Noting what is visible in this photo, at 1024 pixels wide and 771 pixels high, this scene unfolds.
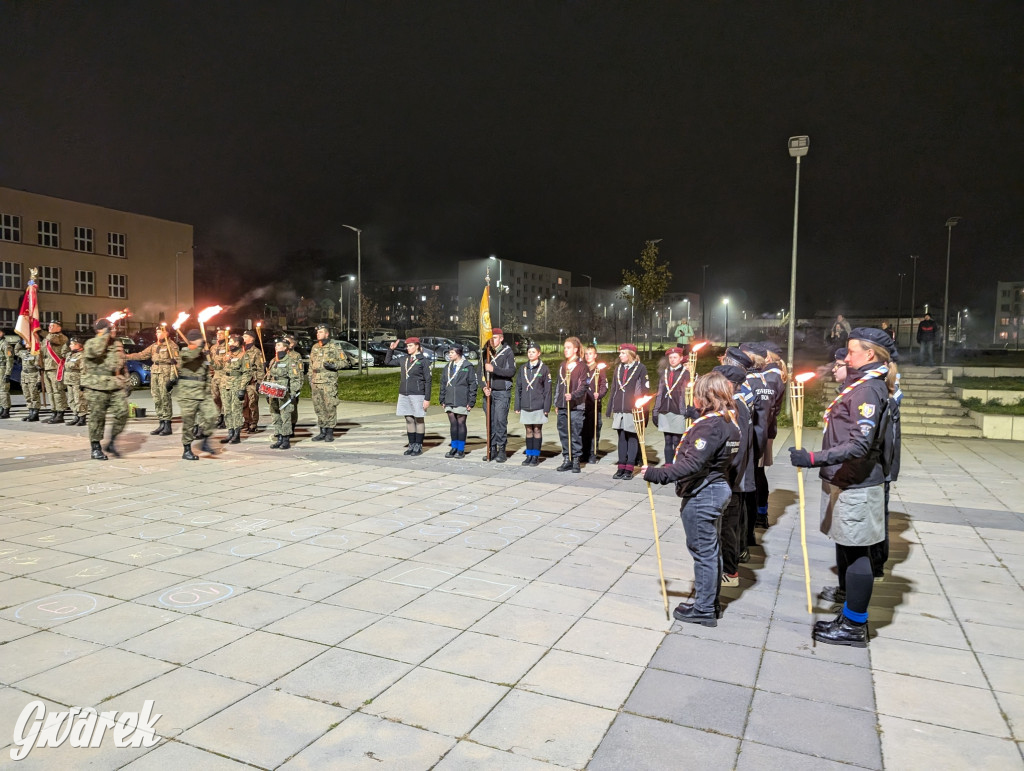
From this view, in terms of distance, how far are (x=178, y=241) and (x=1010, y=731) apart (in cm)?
5623

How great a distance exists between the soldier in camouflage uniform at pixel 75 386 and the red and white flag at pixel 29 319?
75cm

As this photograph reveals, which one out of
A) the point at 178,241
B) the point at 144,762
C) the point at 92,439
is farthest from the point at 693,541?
the point at 178,241

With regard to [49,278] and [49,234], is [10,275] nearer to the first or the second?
[49,278]

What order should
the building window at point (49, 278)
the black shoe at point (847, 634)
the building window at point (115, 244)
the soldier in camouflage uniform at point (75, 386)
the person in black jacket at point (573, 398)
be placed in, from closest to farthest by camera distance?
1. the black shoe at point (847, 634)
2. the person in black jacket at point (573, 398)
3. the soldier in camouflage uniform at point (75, 386)
4. the building window at point (49, 278)
5. the building window at point (115, 244)

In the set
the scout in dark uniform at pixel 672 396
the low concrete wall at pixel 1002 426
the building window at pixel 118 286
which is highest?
the building window at pixel 118 286

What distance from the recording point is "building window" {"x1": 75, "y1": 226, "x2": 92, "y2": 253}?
44.5 metres

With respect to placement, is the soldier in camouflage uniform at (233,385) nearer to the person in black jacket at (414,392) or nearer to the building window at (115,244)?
the person in black jacket at (414,392)

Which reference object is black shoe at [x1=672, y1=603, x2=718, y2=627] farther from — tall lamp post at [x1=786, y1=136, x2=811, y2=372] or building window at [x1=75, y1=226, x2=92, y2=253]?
building window at [x1=75, y1=226, x2=92, y2=253]

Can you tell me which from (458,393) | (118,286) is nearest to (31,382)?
(458,393)

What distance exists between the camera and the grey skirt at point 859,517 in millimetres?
4355

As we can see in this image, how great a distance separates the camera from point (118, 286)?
46.7m

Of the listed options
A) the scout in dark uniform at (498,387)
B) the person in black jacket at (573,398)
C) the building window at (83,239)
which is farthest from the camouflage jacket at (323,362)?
the building window at (83,239)

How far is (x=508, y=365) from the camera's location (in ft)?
36.8

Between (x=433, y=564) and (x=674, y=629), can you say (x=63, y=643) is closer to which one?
(x=433, y=564)
